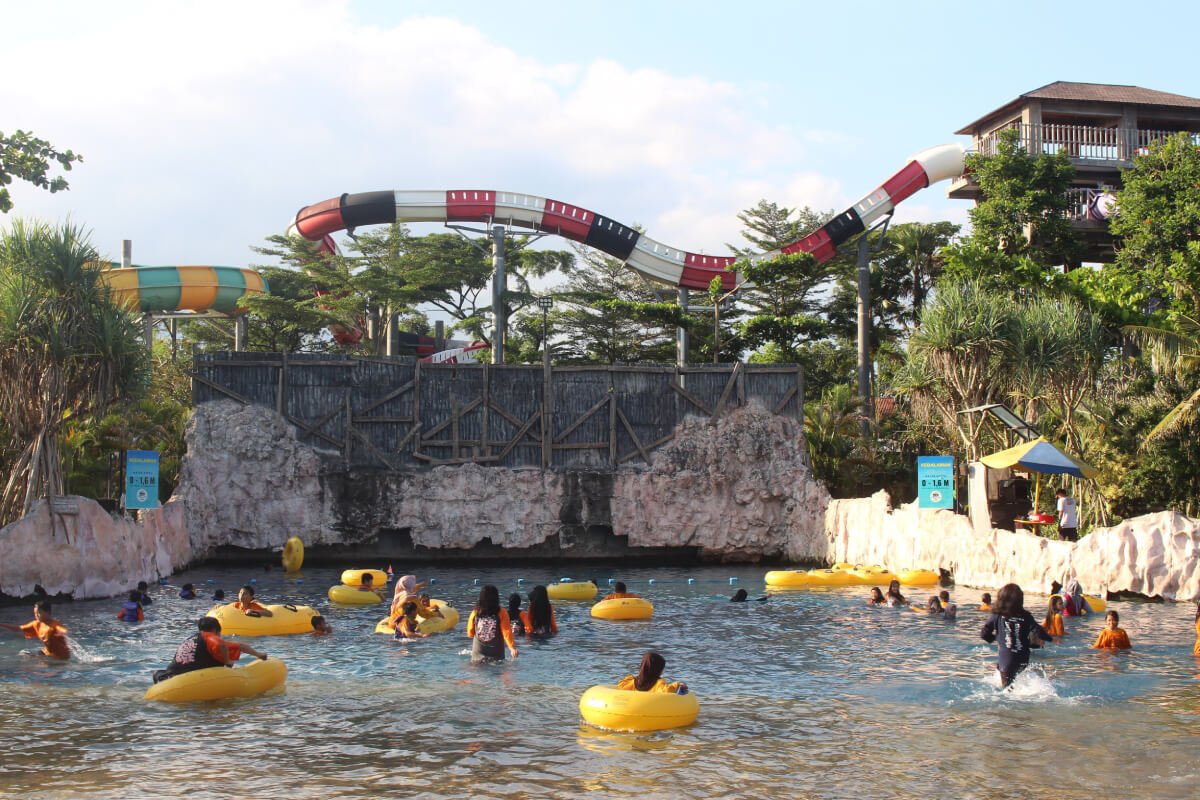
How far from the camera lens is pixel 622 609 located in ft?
62.8

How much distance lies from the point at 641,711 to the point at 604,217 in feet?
93.9

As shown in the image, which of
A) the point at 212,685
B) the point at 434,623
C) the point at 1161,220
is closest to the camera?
the point at 212,685

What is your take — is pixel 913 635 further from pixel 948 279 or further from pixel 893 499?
pixel 948 279

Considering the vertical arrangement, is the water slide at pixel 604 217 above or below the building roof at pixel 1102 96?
below

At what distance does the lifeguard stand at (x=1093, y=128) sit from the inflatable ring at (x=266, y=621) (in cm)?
3066

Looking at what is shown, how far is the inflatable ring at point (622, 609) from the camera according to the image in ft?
62.6

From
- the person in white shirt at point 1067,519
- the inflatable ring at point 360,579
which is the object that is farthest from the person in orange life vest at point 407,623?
the person in white shirt at point 1067,519

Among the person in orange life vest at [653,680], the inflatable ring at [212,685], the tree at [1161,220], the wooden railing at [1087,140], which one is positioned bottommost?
the inflatable ring at [212,685]

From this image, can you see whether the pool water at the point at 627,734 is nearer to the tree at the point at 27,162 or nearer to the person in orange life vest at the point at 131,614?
the person in orange life vest at the point at 131,614

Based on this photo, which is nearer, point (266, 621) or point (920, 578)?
point (266, 621)

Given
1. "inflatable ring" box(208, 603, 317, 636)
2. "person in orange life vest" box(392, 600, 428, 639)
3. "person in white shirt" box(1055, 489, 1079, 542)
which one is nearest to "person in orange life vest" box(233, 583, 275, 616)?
"inflatable ring" box(208, 603, 317, 636)

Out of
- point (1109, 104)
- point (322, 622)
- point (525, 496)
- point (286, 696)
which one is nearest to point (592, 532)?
point (525, 496)

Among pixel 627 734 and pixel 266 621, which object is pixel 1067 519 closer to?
pixel 627 734

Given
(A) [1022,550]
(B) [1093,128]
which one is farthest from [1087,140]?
(A) [1022,550]
